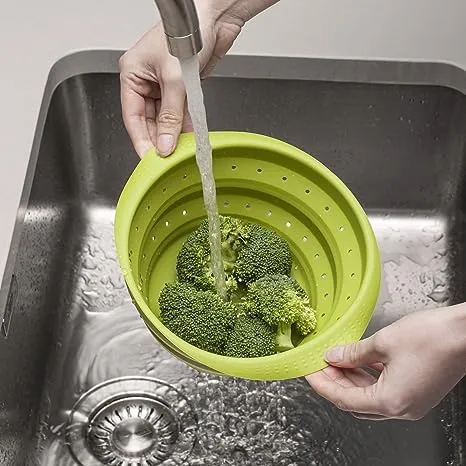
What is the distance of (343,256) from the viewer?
0.95 meters

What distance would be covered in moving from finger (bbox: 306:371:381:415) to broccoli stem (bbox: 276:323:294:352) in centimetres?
11

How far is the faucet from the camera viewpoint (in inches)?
28.3

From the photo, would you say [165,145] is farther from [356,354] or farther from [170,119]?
[356,354]

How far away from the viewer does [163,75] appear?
968 millimetres

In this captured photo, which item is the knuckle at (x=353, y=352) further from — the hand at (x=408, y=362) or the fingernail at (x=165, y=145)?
the fingernail at (x=165, y=145)

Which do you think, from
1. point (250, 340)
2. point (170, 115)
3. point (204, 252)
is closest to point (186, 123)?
point (170, 115)

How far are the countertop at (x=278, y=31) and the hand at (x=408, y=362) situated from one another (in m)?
0.57

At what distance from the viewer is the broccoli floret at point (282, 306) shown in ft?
3.13

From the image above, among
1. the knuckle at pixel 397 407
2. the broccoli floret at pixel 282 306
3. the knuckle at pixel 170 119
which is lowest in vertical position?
the knuckle at pixel 397 407

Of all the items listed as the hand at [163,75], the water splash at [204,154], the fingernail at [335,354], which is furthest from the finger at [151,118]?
the fingernail at [335,354]

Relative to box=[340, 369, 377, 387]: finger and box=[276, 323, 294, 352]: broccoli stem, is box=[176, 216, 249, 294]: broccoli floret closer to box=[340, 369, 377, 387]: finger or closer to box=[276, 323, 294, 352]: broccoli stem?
box=[276, 323, 294, 352]: broccoli stem

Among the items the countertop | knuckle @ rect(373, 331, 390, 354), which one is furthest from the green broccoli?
the countertop

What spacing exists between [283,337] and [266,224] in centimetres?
16

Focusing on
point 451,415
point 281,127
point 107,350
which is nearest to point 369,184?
point 281,127
